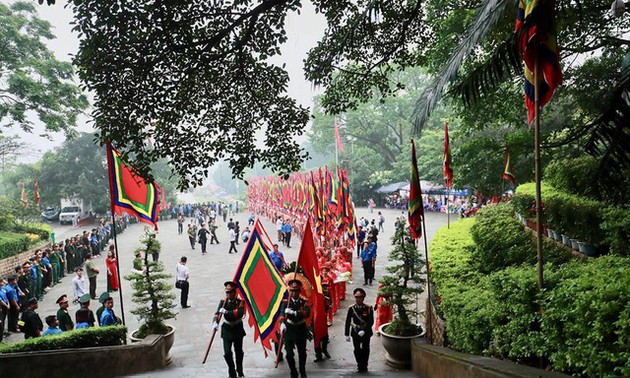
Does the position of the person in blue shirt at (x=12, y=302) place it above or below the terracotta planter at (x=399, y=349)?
above

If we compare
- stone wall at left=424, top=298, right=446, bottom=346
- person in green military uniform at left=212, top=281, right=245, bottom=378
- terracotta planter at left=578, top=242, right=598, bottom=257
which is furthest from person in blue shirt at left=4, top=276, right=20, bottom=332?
terracotta planter at left=578, top=242, right=598, bottom=257

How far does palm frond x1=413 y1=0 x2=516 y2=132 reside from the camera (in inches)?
239

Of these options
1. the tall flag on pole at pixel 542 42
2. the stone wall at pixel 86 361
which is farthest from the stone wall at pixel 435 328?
the stone wall at pixel 86 361

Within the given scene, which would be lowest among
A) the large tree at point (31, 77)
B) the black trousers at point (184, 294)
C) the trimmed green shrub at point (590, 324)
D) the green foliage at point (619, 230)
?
the black trousers at point (184, 294)

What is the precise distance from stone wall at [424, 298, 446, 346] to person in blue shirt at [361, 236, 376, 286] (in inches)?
244

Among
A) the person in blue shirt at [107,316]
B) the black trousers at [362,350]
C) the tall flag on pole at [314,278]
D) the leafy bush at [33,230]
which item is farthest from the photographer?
the leafy bush at [33,230]

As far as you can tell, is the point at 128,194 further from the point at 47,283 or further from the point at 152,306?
the point at 47,283

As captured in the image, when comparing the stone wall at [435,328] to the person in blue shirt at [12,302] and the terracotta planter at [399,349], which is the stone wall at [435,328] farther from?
the person in blue shirt at [12,302]

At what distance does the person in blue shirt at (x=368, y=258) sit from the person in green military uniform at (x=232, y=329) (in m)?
6.72

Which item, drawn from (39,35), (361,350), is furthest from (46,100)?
(361,350)

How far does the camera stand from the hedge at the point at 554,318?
3.31 m

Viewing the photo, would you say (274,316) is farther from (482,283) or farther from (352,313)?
(482,283)

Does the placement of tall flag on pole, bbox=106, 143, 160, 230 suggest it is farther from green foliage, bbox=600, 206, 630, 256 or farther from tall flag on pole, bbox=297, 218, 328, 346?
green foliage, bbox=600, 206, 630, 256

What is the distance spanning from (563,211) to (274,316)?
470 centimetres
